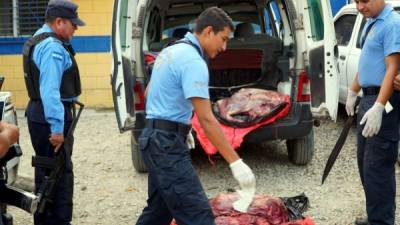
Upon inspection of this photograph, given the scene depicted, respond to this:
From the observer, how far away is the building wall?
10.7m

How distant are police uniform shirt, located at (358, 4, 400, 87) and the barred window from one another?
7.40 meters

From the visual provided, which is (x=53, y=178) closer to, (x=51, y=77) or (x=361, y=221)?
→ (x=51, y=77)

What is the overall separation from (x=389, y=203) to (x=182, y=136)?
1764 millimetres

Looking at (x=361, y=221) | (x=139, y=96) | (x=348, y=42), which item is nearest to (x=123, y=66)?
(x=139, y=96)

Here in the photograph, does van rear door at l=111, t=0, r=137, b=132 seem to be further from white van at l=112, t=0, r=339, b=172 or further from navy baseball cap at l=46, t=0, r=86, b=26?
navy baseball cap at l=46, t=0, r=86, b=26

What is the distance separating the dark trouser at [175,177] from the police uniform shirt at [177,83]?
0.42 feet

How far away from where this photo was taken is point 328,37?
5914 mm

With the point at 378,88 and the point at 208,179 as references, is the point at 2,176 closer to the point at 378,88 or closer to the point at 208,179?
the point at 378,88

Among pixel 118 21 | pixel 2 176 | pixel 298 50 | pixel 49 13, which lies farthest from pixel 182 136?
pixel 298 50

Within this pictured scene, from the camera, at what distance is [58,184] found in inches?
174

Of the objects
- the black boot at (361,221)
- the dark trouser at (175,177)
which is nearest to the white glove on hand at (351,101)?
the black boot at (361,221)

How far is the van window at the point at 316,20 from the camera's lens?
5988mm

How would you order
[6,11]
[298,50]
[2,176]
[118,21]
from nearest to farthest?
1. [2,176]
2. [118,21]
3. [298,50]
4. [6,11]

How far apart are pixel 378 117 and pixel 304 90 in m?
1.88
